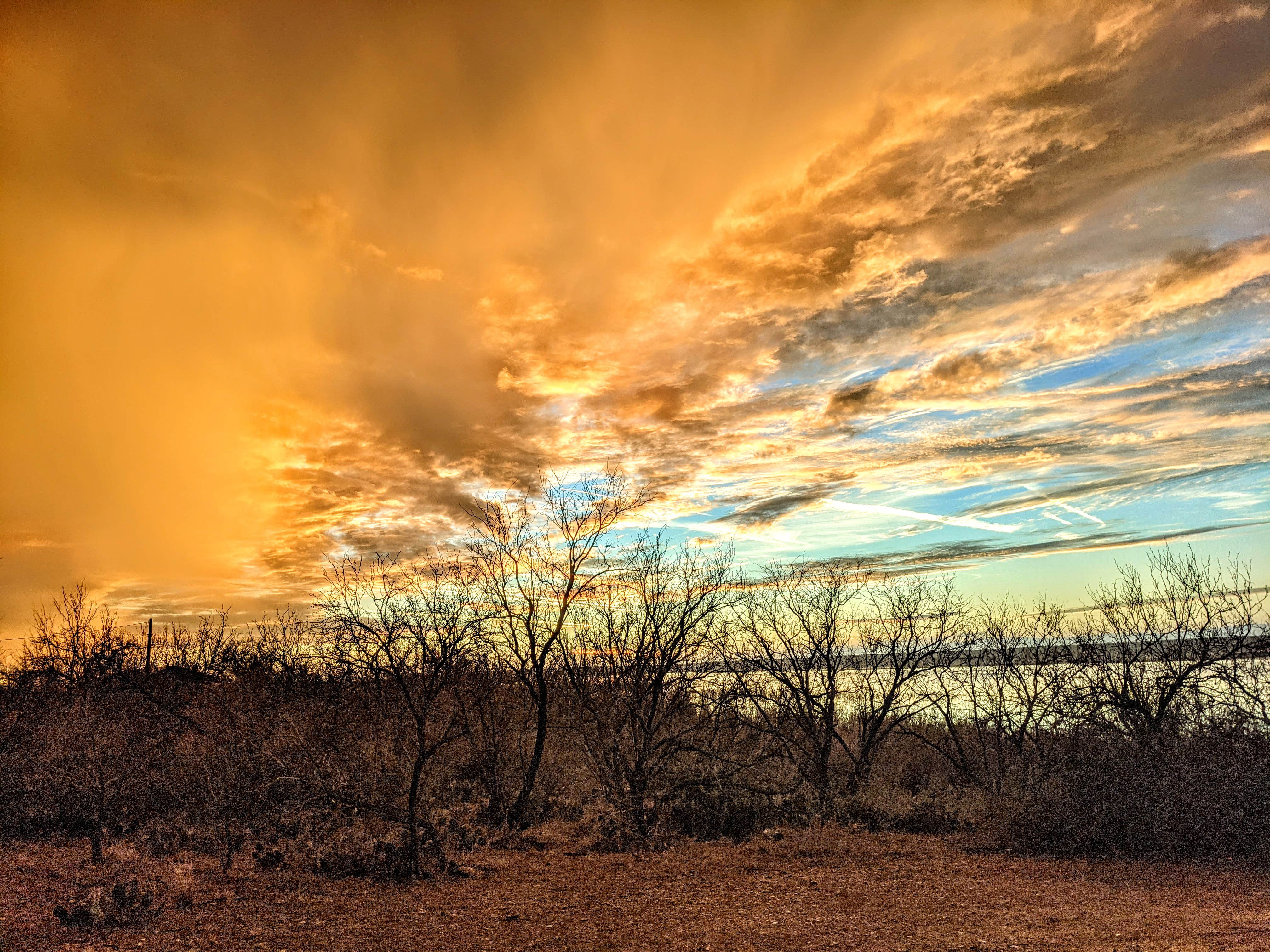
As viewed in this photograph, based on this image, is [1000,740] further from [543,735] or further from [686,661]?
[543,735]

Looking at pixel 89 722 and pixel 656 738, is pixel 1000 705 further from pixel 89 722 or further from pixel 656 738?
pixel 89 722

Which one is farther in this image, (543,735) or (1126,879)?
(543,735)

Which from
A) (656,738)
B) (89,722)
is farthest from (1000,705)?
(89,722)

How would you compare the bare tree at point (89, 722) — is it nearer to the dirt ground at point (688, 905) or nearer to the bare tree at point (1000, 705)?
the dirt ground at point (688, 905)

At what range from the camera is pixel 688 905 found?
29.8ft

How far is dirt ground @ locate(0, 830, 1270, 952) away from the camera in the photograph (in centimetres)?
766

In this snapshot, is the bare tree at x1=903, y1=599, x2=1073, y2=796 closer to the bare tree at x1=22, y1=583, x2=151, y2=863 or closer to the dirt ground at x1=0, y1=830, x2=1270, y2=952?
the dirt ground at x1=0, y1=830, x2=1270, y2=952

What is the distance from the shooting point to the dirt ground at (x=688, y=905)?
7660 millimetres

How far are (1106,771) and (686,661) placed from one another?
722cm

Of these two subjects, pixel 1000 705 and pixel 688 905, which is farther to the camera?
pixel 1000 705

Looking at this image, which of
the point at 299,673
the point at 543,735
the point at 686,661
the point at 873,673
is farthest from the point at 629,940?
the point at 299,673

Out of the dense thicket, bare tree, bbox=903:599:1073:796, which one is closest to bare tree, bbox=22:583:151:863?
the dense thicket

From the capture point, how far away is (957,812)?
13.4 m

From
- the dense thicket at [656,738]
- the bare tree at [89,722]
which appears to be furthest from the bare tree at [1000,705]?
the bare tree at [89,722]
